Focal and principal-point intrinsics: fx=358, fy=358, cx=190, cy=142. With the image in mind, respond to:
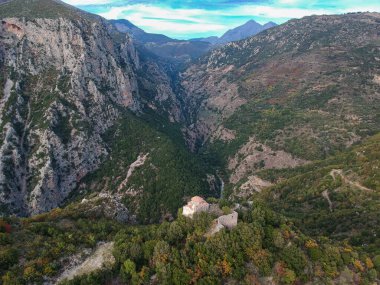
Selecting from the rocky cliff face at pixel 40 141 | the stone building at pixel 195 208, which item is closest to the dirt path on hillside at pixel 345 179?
the stone building at pixel 195 208

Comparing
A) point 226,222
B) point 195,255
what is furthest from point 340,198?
point 195,255

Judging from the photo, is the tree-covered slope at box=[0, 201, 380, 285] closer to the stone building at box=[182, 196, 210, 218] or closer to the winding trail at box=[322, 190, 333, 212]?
the stone building at box=[182, 196, 210, 218]

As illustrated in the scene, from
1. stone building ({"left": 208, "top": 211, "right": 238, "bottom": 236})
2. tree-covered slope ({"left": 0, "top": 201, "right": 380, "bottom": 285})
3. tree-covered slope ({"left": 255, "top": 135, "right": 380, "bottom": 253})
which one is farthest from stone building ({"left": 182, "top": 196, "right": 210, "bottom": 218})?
tree-covered slope ({"left": 255, "top": 135, "right": 380, "bottom": 253})

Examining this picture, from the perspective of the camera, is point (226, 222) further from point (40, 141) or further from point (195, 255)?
point (40, 141)

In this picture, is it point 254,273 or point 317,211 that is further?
point 317,211

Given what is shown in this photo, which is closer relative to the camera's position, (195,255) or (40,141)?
(195,255)


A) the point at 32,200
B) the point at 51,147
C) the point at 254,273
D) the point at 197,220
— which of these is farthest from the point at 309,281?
the point at 51,147

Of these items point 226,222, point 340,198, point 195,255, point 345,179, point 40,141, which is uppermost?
point 226,222

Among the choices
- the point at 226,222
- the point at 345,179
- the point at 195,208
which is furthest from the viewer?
the point at 345,179

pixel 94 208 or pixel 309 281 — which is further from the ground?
pixel 309 281

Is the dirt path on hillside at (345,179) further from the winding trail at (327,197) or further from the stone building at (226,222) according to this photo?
Answer: the stone building at (226,222)

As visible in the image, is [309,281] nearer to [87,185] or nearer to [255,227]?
[255,227]
